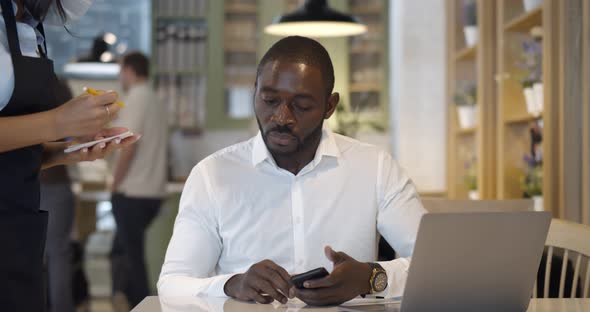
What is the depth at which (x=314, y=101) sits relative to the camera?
6.08 feet

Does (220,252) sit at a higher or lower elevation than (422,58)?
lower

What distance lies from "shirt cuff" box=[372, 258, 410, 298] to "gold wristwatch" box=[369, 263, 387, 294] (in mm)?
19

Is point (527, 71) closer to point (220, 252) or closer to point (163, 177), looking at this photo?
point (220, 252)

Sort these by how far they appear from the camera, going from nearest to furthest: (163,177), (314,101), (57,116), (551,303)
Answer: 1. (57,116)
2. (551,303)
3. (314,101)
4. (163,177)

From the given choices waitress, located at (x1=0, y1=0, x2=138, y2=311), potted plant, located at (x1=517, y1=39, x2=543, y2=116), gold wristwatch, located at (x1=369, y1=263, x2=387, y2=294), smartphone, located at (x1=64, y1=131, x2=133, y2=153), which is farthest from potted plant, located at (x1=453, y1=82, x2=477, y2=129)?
waitress, located at (x1=0, y1=0, x2=138, y2=311)

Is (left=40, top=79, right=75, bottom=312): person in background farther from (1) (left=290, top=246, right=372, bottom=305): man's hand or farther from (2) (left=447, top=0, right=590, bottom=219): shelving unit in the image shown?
(1) (left=290, top=246, right=372, bottom=305): man's hand

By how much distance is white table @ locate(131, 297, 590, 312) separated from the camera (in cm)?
144

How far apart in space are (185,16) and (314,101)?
15.0ft

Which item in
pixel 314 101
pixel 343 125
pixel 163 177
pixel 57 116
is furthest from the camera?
pixel 343 125

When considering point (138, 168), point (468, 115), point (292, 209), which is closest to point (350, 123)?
point (468, 115)

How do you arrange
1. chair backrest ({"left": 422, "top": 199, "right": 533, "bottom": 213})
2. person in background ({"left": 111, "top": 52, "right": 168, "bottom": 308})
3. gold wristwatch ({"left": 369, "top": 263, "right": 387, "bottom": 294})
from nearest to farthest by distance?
1. gold wristwatch ({"left": 369, "top": 263, "right": 387, "bottom": 294})
2. chair backrest ({"left": 422, "top": 199, "right": 533, "bottom": 213})
3. person in background ({"left": 111, "top": 52, "right": 168, "bottom": 308})

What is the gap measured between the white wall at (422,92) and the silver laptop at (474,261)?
4.08 m

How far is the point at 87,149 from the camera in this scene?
65.0 inches

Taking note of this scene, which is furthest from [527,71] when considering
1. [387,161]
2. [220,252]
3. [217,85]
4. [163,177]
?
[217,85]
